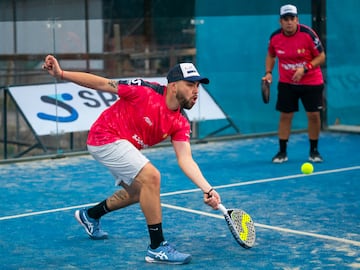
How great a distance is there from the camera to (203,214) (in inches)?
318

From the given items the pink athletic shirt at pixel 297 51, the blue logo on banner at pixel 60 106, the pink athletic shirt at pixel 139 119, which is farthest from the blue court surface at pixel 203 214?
the pink athletic shirt at pixel 297 51

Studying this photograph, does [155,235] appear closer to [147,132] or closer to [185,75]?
[147,132]

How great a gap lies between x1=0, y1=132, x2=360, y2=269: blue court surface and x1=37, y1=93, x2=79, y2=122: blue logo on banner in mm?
524

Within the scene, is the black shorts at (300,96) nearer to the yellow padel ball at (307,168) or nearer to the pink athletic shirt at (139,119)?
the yellow padel ball at (307,168)

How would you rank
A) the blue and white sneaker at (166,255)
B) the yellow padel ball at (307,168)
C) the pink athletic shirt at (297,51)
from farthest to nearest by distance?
the pink athletic shirt at (297,51)
the yellow padel ball at (307,168)
the blue and white sneaker at (166,255)

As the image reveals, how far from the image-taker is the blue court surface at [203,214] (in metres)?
6.49

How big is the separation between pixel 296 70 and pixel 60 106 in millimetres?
3020

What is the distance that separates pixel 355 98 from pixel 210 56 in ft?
9.03

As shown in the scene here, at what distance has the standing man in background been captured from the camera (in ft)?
35.2

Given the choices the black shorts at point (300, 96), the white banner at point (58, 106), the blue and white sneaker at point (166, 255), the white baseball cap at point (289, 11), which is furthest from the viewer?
the white banner at point (58, 106)

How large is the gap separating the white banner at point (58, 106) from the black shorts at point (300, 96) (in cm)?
237

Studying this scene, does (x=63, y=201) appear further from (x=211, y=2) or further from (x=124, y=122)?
(x=211, y=2)

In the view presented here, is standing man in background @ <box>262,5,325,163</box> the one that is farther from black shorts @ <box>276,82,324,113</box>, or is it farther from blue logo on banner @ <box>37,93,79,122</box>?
blue logo on banner @ <box>37,93,79,122</box>

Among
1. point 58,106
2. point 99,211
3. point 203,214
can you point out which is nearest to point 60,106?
point 58,106
